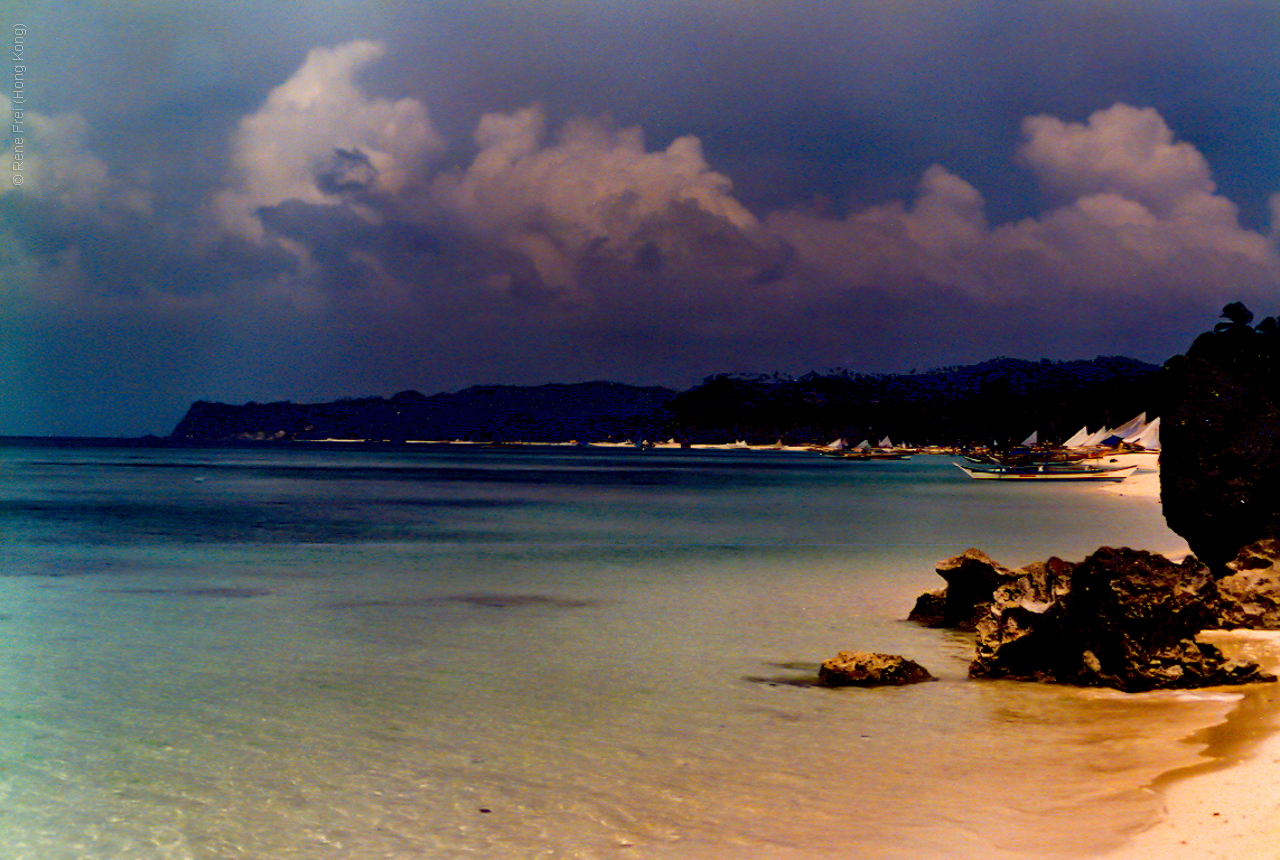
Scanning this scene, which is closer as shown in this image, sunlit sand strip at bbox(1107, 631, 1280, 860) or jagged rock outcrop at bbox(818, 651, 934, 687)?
sunlit sand strip at bbox(1107, 631, 1280, 860)

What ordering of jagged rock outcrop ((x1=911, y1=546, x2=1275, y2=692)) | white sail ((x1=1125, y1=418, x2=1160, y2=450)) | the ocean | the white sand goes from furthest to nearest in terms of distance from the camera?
white sail ((x1=1125, y1=418, x2=1160, y2=450)), jagged rock outcrop ((x1=911, y1=546, x2=1275, y2=692)), the ocean, the white sand

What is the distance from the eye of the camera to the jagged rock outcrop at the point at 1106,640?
11133mm

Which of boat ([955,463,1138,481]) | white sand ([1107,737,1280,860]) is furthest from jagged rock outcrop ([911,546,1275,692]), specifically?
boat ([955,463,1138,481])

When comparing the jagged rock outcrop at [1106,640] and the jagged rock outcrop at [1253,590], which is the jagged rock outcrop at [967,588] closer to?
the jagged rock outcrop at [1253,590]

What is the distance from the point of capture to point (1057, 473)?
84125mm

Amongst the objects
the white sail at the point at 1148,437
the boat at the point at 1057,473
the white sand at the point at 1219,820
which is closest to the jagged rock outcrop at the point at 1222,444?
the white sand at the point at 1219,820

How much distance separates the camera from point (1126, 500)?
55125mm

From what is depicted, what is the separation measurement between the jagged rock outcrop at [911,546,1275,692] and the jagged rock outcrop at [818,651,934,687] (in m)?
0.78

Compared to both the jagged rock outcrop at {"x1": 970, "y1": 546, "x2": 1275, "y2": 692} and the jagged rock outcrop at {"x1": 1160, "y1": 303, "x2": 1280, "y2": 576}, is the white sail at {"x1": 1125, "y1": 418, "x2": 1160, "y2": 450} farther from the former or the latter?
the jagged rock outcrop at {"x1": 970, "y1": 546, "x2": 1275, "y2": 692}

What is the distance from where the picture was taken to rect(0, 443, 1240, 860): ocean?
723 centimetres

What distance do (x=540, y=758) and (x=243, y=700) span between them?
387cm

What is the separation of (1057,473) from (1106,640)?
7746 cm

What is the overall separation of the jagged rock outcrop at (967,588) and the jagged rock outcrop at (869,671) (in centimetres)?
377

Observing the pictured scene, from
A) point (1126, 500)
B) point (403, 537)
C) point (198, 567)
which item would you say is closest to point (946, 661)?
point (198, 567)
